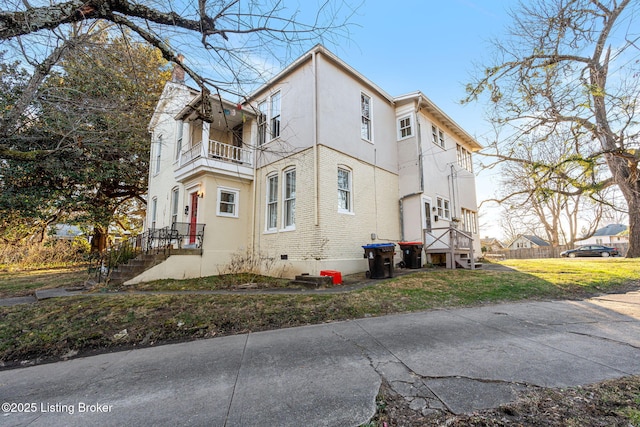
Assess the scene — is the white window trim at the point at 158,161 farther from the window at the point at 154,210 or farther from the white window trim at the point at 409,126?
the white window trim at the point at 409,126

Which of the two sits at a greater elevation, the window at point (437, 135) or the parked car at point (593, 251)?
the window at point (437, 135)

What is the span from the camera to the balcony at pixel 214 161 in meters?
10.3

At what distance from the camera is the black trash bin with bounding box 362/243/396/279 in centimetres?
874

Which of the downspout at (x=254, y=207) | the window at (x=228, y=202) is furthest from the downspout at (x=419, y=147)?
the window at (x=228, y=202)

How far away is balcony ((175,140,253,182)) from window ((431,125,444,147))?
876 cm

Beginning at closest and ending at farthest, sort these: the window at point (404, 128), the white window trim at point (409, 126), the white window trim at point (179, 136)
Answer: the white window trim at point (409, 126)
the window at point (404, 128)
the white window trim at point (179, 136)

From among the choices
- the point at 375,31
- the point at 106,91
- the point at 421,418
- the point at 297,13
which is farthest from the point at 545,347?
the point at 106,91

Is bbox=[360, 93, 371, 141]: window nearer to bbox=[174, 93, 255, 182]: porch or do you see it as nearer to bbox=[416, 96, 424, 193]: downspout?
bbox=[416, 96, 424, 193]: downspout

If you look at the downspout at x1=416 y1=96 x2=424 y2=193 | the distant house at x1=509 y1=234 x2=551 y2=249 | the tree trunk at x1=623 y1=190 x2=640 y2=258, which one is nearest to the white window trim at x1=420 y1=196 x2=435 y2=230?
the downspout at x1=416 y1=96 x2=424 y2=193

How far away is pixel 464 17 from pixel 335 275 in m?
6.98

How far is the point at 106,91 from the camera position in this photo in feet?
18.7

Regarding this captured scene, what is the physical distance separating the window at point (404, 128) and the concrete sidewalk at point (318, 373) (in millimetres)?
9774

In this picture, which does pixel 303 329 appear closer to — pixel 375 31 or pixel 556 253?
pixel 375 31

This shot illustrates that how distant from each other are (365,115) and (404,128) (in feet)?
7.46
